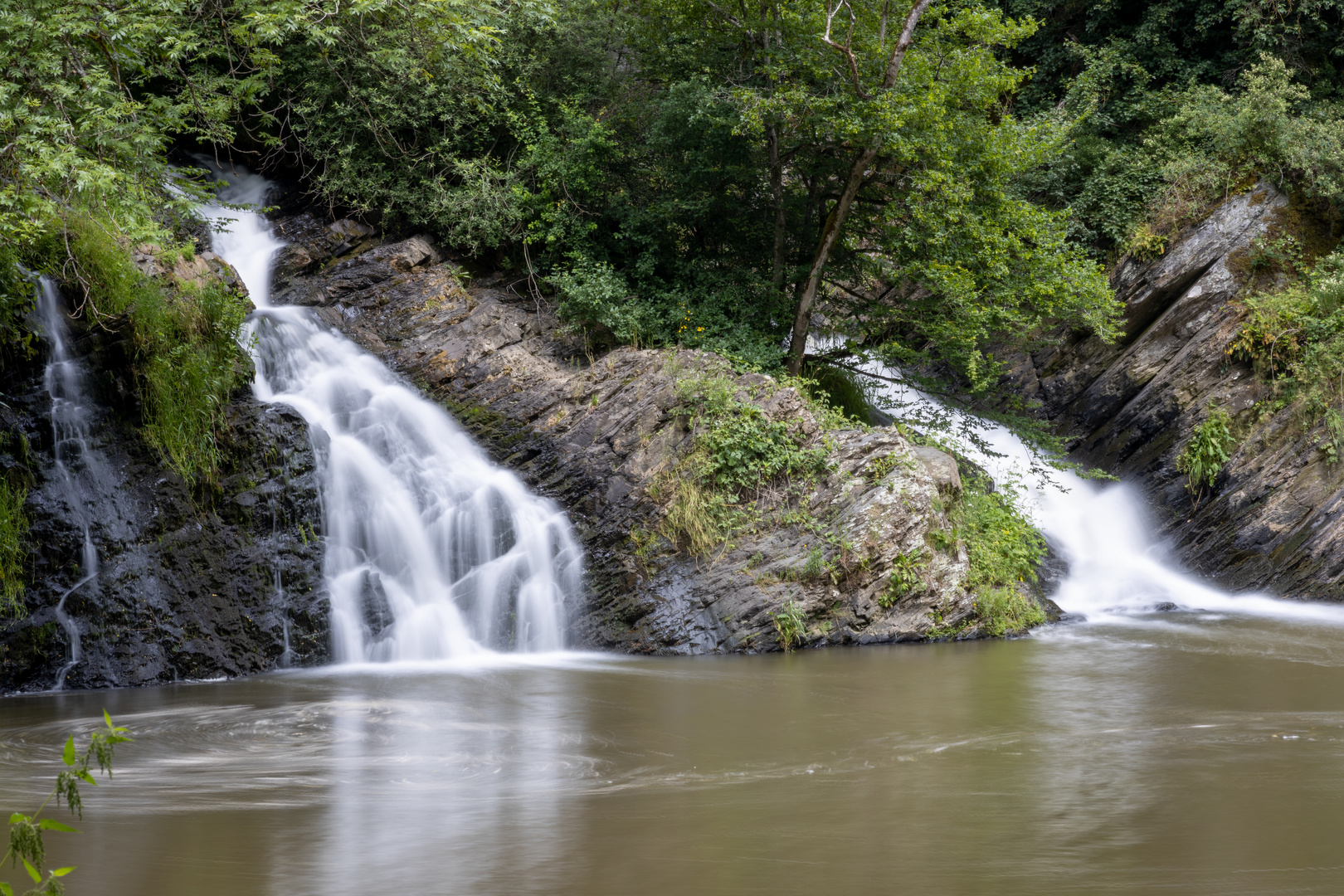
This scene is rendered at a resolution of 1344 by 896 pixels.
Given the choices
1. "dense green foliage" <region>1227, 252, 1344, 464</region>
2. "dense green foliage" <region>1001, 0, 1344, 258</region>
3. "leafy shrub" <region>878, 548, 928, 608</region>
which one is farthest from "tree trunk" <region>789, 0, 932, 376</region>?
"dense green foliage" <region>1227, 252, 1344, 464</region>

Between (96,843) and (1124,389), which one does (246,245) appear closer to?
(96,843)

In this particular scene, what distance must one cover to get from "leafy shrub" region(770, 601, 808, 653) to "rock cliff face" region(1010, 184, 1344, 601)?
761cm

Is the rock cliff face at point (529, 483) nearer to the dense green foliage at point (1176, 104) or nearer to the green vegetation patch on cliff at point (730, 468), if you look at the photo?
the green vegetation patch on cliff at point (730, 468)

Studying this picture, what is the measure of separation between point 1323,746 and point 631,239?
1247cm

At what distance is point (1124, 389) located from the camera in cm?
1775

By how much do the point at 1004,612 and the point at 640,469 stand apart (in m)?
4.85

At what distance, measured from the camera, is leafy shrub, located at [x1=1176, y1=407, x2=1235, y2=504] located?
15.5m

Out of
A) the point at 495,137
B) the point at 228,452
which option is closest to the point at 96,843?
the point at 228,452

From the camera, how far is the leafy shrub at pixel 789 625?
11.0 meters

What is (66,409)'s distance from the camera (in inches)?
389

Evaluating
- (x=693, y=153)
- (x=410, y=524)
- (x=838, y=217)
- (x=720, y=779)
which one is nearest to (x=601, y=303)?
(x=693, y=153)

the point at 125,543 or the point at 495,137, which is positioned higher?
the point at 495,137

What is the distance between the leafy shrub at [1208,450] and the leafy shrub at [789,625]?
27.5 feet

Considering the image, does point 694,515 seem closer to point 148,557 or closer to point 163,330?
point 148,557
